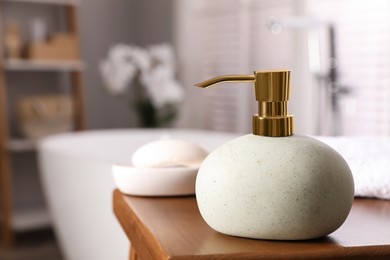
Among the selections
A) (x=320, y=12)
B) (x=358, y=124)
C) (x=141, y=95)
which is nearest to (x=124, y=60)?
(x=141, y=95)

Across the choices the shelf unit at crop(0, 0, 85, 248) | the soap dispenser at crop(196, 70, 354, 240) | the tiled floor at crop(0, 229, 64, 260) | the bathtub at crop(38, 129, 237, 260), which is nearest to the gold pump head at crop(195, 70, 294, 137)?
the soap dispenser at crop(196, 70, 354, 240)

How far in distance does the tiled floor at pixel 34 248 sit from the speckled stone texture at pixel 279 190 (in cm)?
225

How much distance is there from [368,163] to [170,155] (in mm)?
198

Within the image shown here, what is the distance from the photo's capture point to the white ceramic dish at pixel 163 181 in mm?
561

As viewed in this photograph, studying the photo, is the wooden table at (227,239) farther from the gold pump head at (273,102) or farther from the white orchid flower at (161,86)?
the white orchid flower at (161,86)

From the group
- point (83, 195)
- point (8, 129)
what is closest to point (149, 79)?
point (8, 129)

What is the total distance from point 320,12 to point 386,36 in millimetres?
320

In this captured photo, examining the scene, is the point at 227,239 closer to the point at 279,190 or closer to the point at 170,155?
the point at 279,190

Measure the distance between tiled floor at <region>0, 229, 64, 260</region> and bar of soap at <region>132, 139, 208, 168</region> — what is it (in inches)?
81.2

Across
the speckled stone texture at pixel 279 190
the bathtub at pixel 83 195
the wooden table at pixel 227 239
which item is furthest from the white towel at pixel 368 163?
the bathtub at pixel 83 195

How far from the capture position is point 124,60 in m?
2.83

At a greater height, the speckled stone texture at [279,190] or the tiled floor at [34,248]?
the speckled stone texture at [279,190]

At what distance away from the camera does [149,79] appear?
2775 millimetres

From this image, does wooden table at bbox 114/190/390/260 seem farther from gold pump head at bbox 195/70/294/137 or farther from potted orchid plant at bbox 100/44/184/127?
potted orchid plant at bbox 100/44/184/127
